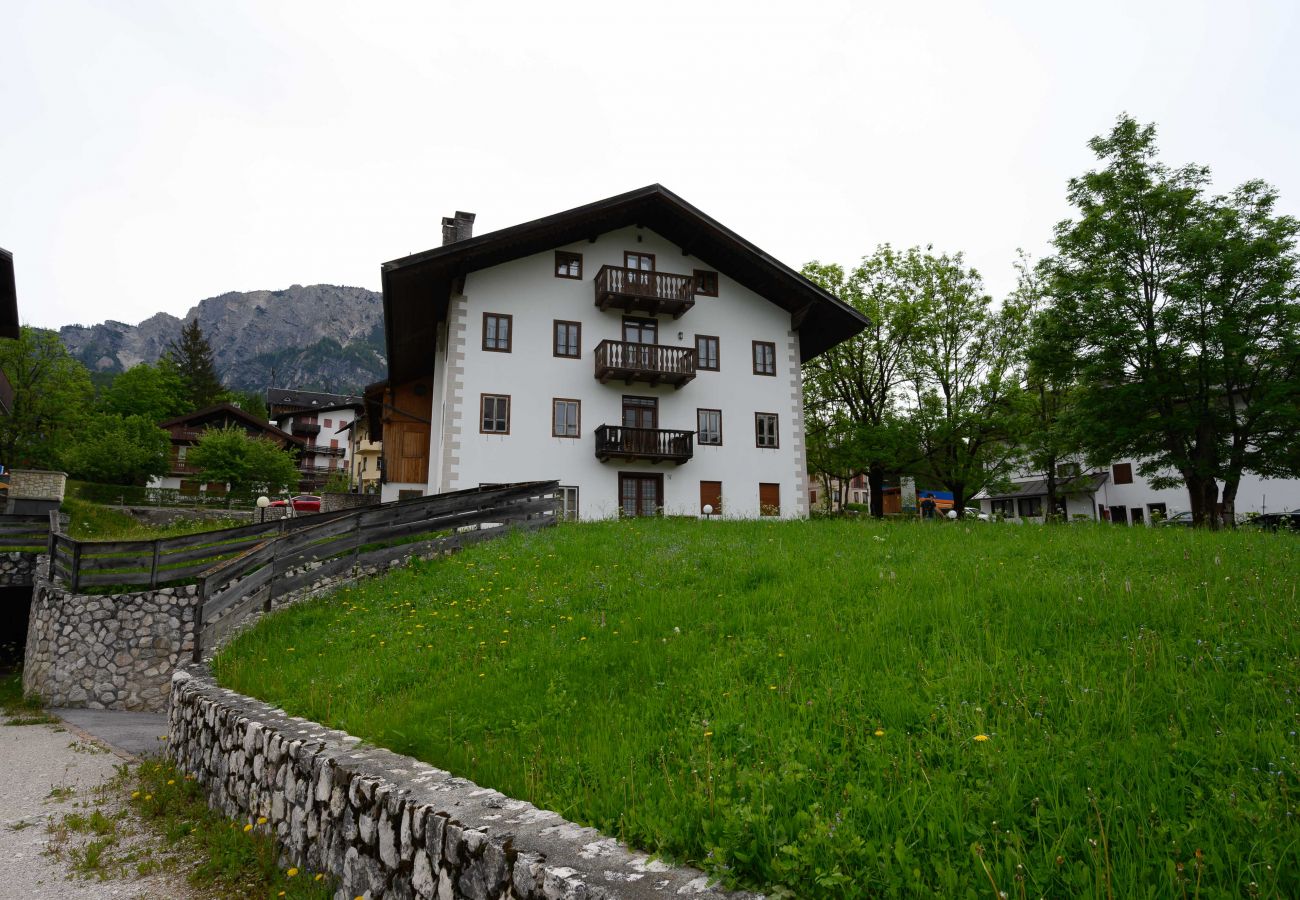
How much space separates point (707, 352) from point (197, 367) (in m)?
85.4

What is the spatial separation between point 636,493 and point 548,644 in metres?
19.4

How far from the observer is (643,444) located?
25672 mm

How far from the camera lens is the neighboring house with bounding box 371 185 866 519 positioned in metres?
24.9

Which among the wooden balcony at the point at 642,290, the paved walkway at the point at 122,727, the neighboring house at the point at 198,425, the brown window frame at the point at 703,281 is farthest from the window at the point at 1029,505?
the neighboring house at the point at 198,425

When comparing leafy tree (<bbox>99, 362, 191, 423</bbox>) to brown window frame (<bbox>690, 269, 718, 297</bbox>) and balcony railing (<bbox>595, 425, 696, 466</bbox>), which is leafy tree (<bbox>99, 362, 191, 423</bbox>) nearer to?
balcony railing (<bbox>595, 425, 696, 466</bbox>)

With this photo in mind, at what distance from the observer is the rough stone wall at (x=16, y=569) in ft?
59.8

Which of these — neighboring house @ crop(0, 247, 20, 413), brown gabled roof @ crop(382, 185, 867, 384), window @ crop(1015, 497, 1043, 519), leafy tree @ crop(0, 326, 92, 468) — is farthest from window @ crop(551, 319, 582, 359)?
leafy tree @ crop(0, 326, 92, 468)

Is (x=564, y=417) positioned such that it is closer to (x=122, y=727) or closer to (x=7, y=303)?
(x=122, y=727)

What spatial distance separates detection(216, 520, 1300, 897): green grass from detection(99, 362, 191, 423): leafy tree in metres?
74.1

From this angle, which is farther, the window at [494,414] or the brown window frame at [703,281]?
the brown window frame at [703,281]

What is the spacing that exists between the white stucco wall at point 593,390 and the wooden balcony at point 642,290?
677mm

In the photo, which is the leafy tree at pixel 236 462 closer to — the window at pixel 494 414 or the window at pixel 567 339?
the window at pixel 494 414

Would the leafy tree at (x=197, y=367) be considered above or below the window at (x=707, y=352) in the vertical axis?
above

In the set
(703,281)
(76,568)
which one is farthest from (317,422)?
(76,568)
